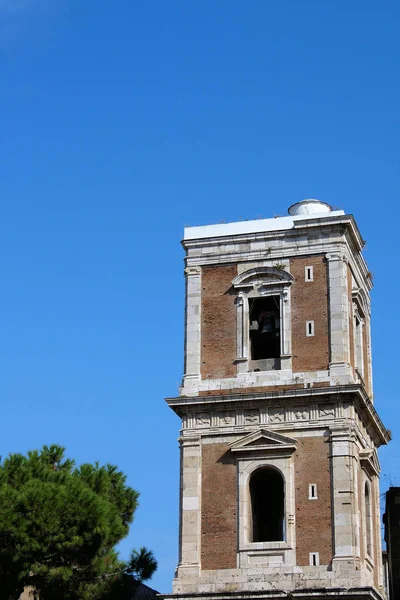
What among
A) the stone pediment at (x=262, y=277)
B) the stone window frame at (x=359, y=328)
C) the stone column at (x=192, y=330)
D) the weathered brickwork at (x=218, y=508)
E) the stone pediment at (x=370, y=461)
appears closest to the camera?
the weathered brickwork at (x=218, y=508)

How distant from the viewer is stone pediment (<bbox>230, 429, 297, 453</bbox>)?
113 feet

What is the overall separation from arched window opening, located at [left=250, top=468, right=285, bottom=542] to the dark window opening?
365 cm

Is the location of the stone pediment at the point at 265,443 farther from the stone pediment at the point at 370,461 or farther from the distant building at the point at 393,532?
the distant building at the point at 393,532

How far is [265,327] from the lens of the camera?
121ft

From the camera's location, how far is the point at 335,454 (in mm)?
34031

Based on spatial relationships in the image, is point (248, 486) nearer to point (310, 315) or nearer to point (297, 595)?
point (297, 595)

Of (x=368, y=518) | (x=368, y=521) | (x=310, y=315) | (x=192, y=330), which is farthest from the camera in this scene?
(x=192, y=330)

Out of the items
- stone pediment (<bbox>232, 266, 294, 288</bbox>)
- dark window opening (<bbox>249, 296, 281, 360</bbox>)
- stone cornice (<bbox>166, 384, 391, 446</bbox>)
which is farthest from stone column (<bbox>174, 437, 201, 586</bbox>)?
stone pediment (<bbox>232, 266, 294, 288</bbox>)

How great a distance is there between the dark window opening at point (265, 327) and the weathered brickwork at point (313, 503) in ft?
11.9

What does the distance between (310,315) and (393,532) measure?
60.6 feet

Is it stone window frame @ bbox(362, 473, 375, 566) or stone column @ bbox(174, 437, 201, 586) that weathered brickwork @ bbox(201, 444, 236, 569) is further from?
stone window frame @ bbox(362, 473, 375, 566)

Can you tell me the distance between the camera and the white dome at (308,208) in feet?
126

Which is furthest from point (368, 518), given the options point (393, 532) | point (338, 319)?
point (393, 532)

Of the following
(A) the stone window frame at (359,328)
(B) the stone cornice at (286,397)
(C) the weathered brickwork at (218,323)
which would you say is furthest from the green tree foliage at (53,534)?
(A) the stone window frame at (359,328)
